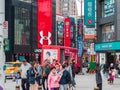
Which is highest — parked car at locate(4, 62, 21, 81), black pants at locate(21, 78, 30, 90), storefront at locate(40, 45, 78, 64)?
storefront at locate(40, 45, 78, 64)

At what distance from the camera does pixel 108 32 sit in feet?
178

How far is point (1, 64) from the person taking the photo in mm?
12727

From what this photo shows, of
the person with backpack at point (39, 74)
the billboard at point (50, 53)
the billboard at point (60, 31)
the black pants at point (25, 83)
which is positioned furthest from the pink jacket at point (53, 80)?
the billboard at point (60, 31)

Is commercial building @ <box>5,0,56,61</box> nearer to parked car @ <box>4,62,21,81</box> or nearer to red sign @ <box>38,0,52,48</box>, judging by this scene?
parked car @ <box>4,62,21,81</box>

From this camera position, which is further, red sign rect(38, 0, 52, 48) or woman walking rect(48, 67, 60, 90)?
red sign rect(38, 0, 52, 48)

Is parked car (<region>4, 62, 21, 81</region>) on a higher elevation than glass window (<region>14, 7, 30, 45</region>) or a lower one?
lower

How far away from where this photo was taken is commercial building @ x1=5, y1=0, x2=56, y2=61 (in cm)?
8687

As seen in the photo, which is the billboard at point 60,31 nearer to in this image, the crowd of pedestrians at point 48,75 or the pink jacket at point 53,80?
the crowd of pedestrians at point 48,75

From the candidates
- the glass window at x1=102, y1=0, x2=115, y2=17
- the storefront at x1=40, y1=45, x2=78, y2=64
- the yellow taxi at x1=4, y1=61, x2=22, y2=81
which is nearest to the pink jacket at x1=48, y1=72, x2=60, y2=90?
the storefront at x1=40, y1=45, x2=78, y2=64

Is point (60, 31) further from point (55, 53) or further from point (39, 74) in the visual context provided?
point (39, 74)

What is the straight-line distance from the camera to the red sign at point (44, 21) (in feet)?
116

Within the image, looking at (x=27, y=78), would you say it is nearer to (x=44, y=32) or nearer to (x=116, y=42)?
(x=44, y=32)

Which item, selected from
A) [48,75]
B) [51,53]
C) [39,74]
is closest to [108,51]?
[51,53]

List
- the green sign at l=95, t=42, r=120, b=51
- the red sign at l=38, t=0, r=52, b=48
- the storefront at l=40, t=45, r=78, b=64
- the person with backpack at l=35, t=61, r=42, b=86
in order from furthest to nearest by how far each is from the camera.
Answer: the green sign at l=95, t=42, r=120, b=51 → the storefront at l=40, t=45, r=78, b=64 → the red sign at l=38, t=0, r=52, b=48 → the person with backpack at l=35, t=61, r=42, b=86
